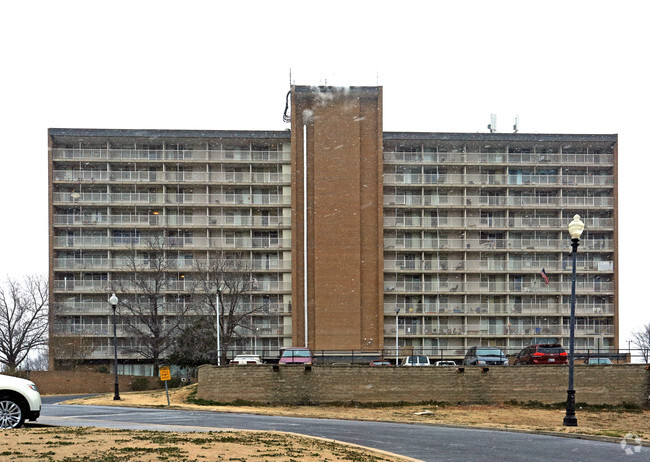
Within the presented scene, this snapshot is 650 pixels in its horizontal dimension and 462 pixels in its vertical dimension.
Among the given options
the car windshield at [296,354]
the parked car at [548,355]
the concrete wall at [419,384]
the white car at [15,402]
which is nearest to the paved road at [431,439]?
the white car at [15,402]

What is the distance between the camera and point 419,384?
127 ft

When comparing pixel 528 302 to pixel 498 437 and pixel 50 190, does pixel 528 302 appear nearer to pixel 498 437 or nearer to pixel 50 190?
pixel 50 190

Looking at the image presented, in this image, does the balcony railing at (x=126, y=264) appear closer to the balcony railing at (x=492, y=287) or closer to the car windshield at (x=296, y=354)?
the balcony railing at (x=492, y=287)

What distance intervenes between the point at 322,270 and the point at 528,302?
19.7 m

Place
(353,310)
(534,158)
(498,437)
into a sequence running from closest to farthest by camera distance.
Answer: (498,437), (353,310), (534,158)

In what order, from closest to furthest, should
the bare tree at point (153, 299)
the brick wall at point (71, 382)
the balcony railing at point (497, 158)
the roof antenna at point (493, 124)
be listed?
1. the brick wall at point (71, 382)
2. the bare tree at point (153, 299)
3. the balcony railing at point (497, 158)
4. the roof antenna at point (493, 124)

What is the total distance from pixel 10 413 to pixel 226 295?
48.6 meters

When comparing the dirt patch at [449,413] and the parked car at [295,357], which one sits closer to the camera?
the dirt patch at [449,413]

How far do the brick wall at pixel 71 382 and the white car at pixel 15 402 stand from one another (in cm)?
4249

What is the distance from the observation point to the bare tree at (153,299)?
62.7 m

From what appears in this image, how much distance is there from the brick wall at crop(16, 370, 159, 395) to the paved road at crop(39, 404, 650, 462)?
3375 centimetres

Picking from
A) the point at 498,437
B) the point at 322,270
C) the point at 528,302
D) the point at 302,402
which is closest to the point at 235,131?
the point at 322,270

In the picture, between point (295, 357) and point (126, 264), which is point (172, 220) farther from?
point (295, 357)

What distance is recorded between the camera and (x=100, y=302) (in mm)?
71312
